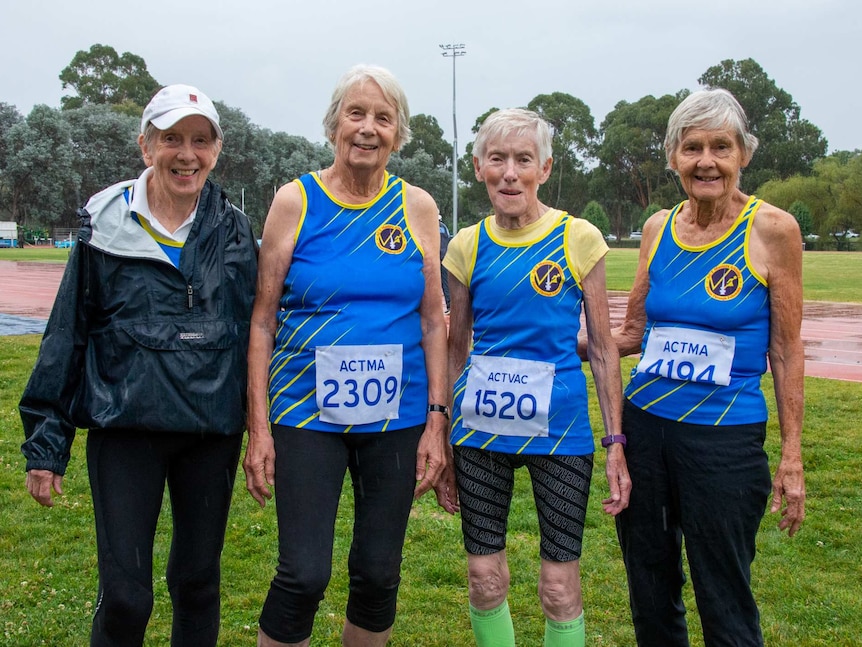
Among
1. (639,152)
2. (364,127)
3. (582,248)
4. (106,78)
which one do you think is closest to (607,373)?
(582,248)

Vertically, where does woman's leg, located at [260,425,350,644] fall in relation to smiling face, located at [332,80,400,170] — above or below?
below

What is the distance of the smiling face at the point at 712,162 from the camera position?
2.63 metres

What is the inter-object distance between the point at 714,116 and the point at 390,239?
1127 mm

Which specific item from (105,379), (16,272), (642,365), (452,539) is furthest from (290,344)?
(16,272)

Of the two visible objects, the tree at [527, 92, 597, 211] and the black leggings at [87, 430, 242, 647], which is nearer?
the black leggings at [87, 430, 242, 647]

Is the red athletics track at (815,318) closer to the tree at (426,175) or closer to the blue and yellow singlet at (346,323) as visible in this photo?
the blue and yellow singlet at (346,323)

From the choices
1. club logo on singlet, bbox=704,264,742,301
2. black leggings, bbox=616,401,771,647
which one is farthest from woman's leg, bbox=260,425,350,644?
club logo on singlet, bbox=704,264,742,301

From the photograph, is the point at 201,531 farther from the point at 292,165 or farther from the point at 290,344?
the point at 292,165

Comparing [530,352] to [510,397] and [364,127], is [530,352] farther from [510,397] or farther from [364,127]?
[364,127]

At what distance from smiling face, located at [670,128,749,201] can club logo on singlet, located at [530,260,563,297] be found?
511mm

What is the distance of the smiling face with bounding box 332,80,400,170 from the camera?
8.91 feet

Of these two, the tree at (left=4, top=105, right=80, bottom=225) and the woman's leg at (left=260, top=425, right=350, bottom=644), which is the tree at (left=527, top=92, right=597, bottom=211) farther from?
the woman's leg at (left=260, top=425, right=350, bottom=644)

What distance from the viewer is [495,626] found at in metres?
2.75

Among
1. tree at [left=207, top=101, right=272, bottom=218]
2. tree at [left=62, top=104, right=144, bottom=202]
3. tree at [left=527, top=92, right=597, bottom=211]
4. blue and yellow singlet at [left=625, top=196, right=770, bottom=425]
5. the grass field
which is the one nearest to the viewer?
blue and yellow singlet at [left=625, top=196, right=770, bottom=425]
